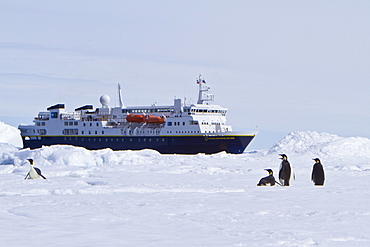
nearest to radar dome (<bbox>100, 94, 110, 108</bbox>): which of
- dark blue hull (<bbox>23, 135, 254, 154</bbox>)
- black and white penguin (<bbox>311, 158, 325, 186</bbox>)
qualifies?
dark blue hull (<bbox>23, 135, 254, 154</bbox>)

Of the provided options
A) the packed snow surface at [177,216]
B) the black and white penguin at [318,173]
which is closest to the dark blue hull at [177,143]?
the packed snow surface at [177,216]

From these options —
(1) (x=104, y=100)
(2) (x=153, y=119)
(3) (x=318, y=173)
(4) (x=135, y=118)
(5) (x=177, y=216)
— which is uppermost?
(1) (x=104, y=100)

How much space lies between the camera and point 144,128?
173ft

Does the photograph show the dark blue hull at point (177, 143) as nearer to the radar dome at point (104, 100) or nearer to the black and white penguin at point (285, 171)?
the radar dome at point (104, 100)

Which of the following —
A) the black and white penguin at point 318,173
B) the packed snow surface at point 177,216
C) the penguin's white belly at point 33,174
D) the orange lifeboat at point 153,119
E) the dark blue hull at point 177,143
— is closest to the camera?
the packed snow surface at point 177,216

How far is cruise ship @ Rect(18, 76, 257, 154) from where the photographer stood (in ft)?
162

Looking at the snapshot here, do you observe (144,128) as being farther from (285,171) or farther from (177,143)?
(285,171)

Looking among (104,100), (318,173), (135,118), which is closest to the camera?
(318,173)

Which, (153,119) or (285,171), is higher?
(153,119)

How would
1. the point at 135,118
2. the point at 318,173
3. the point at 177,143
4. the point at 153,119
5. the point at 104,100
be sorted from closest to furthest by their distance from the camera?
the point at 318,173 < the point at 177,143 < the point at 153,119 < the point at 135,118 < the point at 104,100

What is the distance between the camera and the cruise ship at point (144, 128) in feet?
162

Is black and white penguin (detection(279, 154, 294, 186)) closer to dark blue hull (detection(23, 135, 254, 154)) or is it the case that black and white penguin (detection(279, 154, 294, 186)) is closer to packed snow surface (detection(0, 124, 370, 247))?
packed snow surface (detection(0, 124, 370, 247))

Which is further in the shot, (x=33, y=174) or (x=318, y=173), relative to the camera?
(x=33, y=174)

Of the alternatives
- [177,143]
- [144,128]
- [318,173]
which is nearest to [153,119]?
[144,128]
